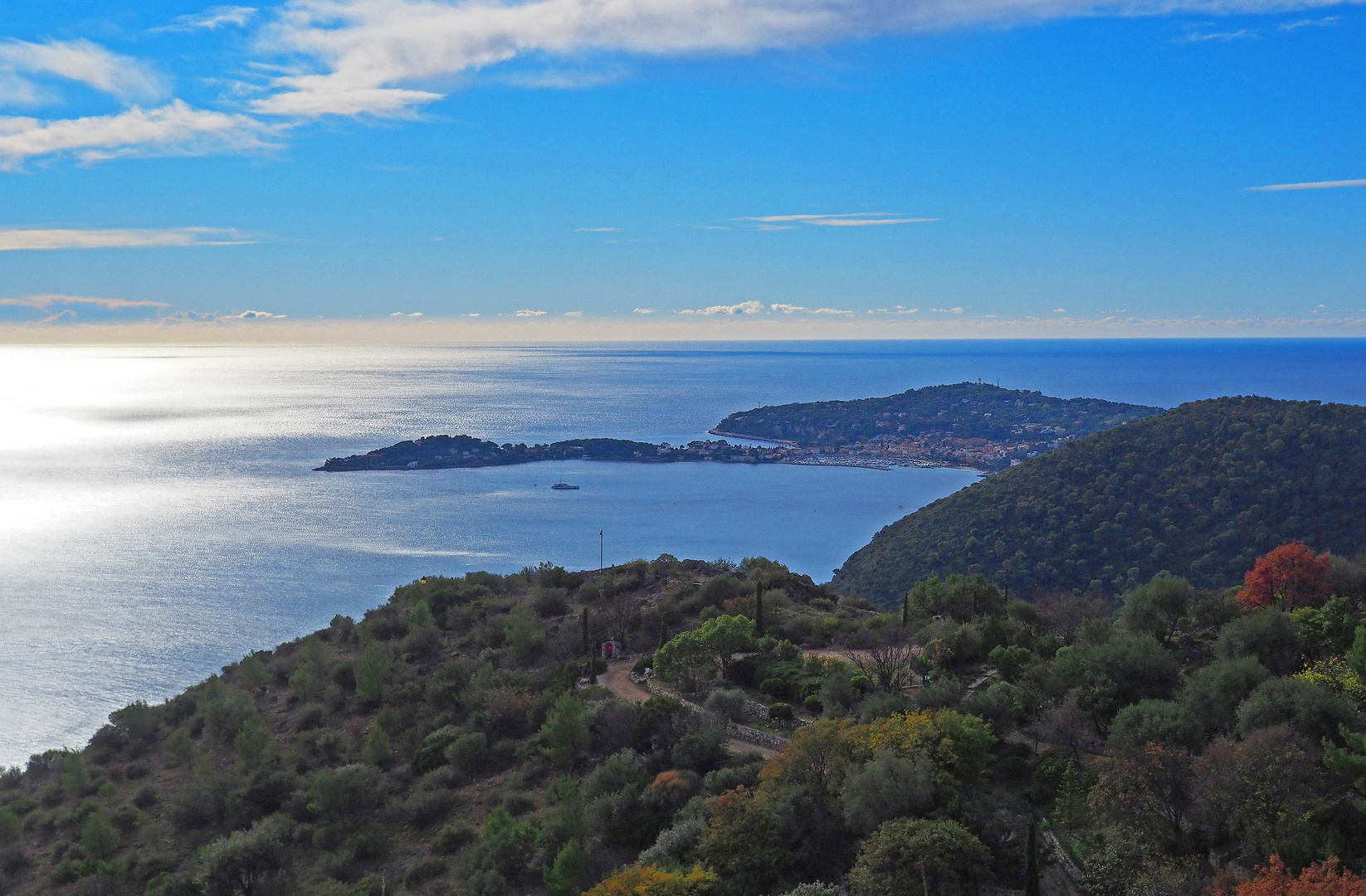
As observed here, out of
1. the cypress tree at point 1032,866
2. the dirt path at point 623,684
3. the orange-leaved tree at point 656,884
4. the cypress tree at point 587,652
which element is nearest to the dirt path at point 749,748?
the dirt path at point 623,684

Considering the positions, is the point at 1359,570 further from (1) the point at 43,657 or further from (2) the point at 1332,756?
(1) the point at 43,657

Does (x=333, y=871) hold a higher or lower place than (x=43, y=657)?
higher

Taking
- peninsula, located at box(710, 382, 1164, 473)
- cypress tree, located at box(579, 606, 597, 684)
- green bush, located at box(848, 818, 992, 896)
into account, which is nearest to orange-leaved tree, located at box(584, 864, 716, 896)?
green bush, located at box(848, 818, 992, 896)

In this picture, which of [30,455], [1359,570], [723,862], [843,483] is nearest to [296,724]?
[723,862]

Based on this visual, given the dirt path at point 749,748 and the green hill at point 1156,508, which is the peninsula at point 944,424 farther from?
the dirt path at point 749,748

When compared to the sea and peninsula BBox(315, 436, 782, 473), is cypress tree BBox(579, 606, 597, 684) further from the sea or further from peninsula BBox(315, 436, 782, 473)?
peninsula BBox(315, 436, 782, 473)

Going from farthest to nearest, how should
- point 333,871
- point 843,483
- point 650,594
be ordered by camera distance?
point 843,483 < point 650,594 < point 333,871
